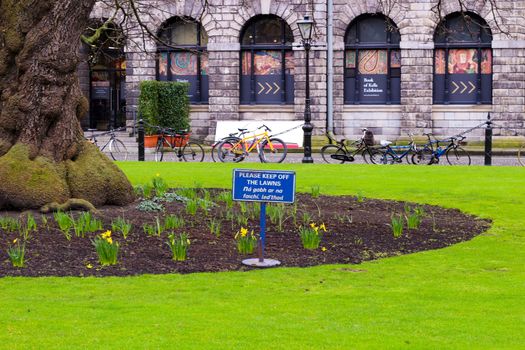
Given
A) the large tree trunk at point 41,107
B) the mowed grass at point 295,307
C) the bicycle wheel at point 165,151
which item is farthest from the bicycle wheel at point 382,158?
the mowed grass at point 295,307

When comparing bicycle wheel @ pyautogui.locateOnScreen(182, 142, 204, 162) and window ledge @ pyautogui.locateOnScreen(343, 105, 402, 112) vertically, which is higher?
window ledge @ pyautogui.locateOnScreen(343, 105, 402, 112)

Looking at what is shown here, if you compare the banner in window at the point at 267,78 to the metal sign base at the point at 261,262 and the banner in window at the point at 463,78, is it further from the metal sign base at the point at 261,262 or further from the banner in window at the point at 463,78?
the metal sign base at the point at 261,262

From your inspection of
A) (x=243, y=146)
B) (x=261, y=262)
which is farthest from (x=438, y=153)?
(x=261, y=262)

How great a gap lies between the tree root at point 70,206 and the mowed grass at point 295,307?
12.3 feet

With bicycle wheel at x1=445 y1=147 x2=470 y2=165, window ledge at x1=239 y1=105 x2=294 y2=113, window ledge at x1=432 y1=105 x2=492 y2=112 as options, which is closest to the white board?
window ledge at x1=239 y1=105 x2=294 y2=113

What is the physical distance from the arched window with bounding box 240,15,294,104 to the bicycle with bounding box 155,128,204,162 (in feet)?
13.2

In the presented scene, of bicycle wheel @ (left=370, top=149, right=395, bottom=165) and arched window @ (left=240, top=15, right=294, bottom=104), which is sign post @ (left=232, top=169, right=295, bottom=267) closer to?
bicycle wheel @ (left=370, top=149, right=395, bottom=165)

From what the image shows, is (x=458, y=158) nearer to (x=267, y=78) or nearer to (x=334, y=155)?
(x=334, y=155)

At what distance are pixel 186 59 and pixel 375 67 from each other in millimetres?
7011

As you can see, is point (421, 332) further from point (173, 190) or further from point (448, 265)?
point (173, 190)

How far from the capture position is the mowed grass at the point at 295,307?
23.0 ft

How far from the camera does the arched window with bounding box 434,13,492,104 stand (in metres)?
35.4

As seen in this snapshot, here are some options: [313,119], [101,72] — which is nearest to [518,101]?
[313,119]

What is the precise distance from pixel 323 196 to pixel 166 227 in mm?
4553
